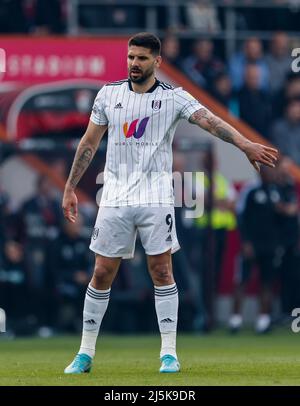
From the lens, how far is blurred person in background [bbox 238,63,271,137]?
70.5 ft

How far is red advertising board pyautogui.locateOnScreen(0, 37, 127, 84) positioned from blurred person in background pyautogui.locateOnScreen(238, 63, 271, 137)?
84.2 inches

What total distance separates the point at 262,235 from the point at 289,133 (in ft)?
6.69

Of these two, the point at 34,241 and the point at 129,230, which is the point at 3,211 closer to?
the point at 34,241

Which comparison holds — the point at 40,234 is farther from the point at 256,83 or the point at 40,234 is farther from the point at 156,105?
the point at 156,105

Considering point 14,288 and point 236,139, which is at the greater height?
point 236,139

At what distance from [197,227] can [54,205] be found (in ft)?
6.59

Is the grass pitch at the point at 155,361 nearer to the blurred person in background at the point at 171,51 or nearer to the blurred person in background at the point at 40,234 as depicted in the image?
the blurred person in background at the point at 40,234

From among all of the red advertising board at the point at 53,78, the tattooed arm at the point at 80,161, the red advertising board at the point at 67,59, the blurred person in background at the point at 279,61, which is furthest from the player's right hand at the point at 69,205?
the blurred person in background at the point at 279,61

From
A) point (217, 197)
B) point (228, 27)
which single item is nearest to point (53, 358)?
point (217, 197)

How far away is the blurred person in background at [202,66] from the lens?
70.8ft

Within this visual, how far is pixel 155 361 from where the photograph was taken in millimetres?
12844

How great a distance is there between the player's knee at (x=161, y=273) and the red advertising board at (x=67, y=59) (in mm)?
9549

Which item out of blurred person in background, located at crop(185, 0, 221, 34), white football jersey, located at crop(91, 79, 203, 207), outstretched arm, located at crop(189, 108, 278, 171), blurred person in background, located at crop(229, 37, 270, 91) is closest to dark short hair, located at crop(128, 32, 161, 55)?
white football jersey, located at crop(91, 79, 203, 207)

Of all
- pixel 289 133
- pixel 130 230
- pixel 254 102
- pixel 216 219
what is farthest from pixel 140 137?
pixel 254 102
